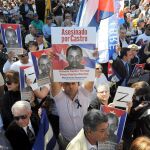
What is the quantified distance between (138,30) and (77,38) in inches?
289

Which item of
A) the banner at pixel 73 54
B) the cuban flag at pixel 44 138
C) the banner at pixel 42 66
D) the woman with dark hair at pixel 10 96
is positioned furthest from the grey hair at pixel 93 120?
the woman with dark hair at pixel 10 96

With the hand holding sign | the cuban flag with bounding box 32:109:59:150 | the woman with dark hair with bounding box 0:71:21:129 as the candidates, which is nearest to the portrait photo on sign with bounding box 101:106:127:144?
the hand holding sign

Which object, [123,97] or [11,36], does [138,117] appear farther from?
[11,36]

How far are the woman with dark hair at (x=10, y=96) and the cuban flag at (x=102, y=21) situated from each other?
1.47m

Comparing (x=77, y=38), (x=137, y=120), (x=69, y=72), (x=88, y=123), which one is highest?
(x=77, y=38)

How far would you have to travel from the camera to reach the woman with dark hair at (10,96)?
430 centimetres

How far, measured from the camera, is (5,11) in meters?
15.9

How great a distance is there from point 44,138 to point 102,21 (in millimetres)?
2432

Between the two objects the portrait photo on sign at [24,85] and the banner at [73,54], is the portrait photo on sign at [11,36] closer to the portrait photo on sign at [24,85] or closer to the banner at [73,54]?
the portrait photo on sign at [24,85]

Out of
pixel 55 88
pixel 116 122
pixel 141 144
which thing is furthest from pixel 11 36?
→ pixel 141 144

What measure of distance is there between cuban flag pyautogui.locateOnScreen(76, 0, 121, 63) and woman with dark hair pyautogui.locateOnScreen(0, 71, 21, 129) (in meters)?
1.47

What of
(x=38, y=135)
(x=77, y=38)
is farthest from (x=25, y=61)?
(x=38, y=135)

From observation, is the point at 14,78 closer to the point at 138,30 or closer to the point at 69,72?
the point at 69,72

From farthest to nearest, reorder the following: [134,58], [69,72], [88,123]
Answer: [134,58] → [69,72] → [88,123]
